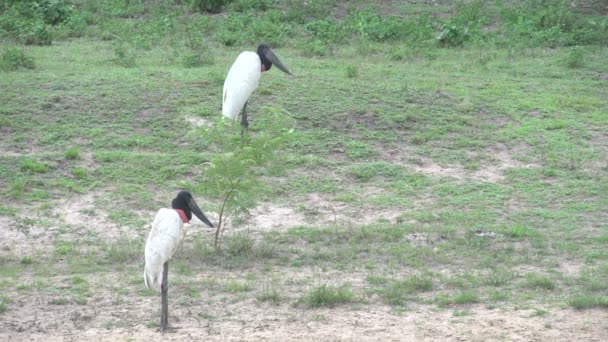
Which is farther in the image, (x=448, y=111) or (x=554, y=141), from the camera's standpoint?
(x=448, y=111)

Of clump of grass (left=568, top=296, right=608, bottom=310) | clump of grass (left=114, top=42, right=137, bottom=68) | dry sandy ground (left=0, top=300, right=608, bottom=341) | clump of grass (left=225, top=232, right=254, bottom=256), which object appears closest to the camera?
dry sandy ground (left=0, top=300, right=608, bottom=341)

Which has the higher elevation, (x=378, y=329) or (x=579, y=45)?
(x=579, y=45)

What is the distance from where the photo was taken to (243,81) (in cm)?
915

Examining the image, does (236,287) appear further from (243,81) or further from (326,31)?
(326,31)

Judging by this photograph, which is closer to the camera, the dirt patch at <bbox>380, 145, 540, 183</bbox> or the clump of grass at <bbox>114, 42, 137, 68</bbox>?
the dirt patch at <bbox>380, 145, 540, 183</bbox>

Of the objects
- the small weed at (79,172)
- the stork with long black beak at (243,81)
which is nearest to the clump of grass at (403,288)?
the stork with long black beak at (243,81)

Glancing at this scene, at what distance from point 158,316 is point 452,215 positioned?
2833 mm

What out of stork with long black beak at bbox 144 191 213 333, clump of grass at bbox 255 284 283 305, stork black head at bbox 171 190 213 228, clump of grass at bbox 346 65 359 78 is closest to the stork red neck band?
stork black head at bbox 171 190 213 228

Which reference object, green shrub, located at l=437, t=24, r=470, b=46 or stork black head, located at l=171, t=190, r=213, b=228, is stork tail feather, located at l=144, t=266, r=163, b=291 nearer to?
stork black head, located at l=171, t=190, r=213, b=228

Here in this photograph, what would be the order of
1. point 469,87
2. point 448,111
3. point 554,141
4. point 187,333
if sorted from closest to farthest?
1. point 187,333
2. point 554,141
3. point 448,111
4. point 469,87

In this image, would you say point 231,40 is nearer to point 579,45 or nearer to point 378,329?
point 579,45

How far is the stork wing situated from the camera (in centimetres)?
898

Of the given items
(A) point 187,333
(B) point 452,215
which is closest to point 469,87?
(B) point 452,215

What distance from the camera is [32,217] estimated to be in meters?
7.94
